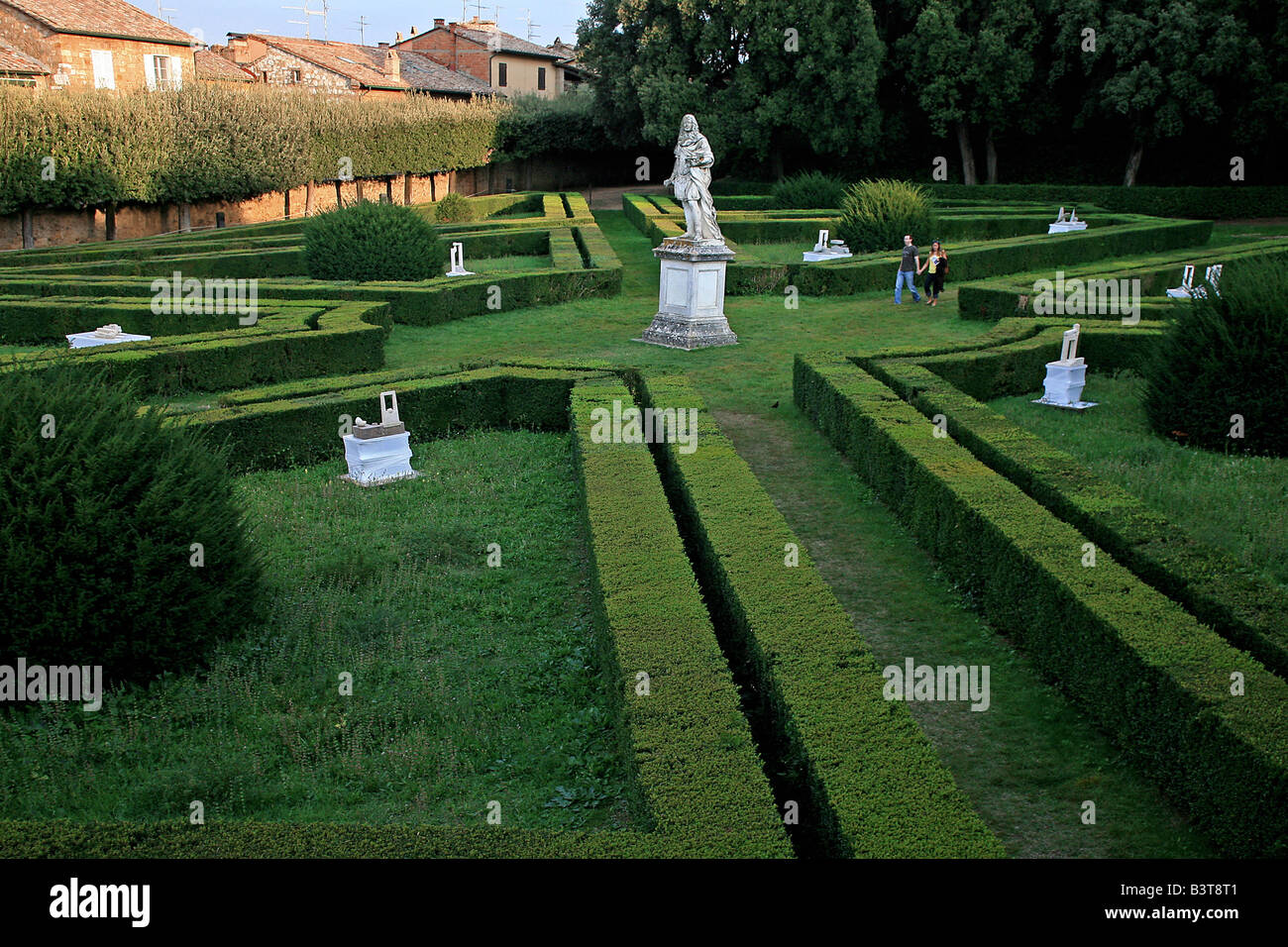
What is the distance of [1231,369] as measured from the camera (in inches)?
471

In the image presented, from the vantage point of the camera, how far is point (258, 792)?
5934mm

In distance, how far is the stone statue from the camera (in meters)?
17.0

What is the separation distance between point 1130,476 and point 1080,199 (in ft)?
103

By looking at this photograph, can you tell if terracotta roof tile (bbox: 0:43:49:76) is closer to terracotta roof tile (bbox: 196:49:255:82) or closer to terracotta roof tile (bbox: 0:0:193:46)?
terracotta roof tile (bbox: 0:0:193:46)

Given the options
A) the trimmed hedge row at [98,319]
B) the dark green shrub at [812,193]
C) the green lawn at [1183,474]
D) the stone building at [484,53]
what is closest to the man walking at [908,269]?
the green lawn at [1183,474]

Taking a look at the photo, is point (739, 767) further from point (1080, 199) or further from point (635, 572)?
point (1080, 199)

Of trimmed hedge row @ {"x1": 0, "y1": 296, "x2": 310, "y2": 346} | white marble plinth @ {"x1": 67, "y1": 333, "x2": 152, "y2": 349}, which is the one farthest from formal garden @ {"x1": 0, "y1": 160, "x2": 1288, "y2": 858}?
trimmed hedge row @ {"x1": 0, "y1": 296, "x2": 310, "y2": 346}

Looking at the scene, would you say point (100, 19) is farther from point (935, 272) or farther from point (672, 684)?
point (672, 684)

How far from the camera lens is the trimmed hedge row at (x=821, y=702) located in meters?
4.91

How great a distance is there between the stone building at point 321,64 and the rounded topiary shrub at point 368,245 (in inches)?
1153

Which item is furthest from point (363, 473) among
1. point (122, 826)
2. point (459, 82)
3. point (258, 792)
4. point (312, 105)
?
point (459, 82)

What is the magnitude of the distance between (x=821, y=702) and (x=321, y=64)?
171ft

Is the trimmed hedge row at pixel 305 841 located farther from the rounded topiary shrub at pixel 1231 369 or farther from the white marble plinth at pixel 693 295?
the white marble plinth at pixel 693 295

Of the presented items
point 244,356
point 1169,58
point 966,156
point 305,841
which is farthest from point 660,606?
point 966,156
